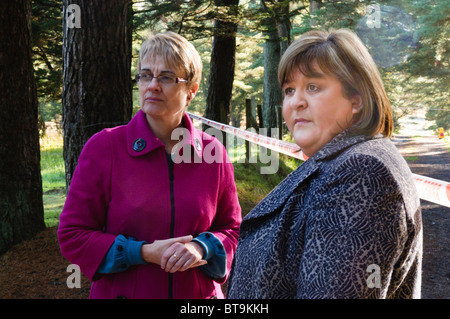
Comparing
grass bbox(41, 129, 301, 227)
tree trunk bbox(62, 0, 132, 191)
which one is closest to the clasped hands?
tree trunk bbox(62, 0, 132, 191)

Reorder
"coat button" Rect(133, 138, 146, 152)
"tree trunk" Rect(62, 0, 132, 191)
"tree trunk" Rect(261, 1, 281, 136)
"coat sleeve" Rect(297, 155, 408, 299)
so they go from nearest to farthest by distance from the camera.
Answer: "coat sleeve" Rect(297, 155, 408, 299), "coat button" Rect(133, 138, 146, 152), "tree trunk" Rect(62, 0, 132, 191), "tree trunk" Rect(261, 1, 281, 136)

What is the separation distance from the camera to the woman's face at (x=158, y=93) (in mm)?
2438

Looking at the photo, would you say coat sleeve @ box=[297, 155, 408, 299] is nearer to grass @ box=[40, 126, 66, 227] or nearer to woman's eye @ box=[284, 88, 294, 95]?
woman's eye @ box=[284, 88, 294, 95]

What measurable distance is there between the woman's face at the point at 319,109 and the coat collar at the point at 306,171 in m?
0.06

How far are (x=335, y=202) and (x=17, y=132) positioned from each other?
5.41 meters

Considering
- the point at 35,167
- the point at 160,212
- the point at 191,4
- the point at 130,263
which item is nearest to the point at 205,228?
the point at 160,212

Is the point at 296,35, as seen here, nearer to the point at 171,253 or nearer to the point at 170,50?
the point at 170,50

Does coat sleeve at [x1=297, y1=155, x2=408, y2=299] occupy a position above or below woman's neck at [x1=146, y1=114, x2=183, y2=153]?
below

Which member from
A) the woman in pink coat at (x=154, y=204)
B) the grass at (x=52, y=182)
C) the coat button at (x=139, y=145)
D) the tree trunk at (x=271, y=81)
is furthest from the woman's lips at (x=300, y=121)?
the tree trunk at (x=271, y=81)

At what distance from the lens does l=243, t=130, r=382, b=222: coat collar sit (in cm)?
151

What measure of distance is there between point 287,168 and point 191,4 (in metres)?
5.43

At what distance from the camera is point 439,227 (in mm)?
7809

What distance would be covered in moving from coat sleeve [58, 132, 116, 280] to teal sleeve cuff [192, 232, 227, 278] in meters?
0.48

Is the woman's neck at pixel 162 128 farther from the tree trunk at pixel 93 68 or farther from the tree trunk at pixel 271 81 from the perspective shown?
the tree trunk at pixel 271 81
